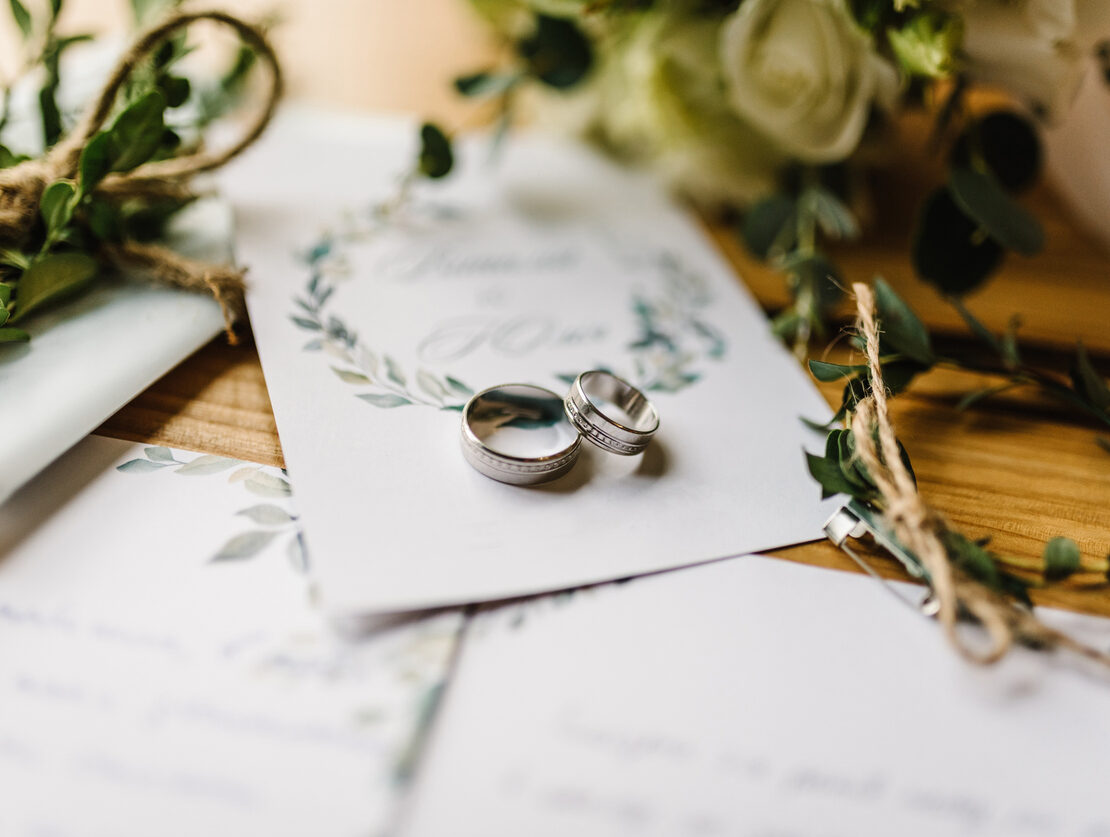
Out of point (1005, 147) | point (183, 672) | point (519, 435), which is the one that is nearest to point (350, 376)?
point (519, 435)

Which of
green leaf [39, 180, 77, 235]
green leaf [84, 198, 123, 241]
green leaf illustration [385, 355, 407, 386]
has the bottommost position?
green leaf illustration [385, 355, 407, 386]

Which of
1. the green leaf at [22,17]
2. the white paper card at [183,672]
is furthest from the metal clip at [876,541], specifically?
the green leaf at [22,17]

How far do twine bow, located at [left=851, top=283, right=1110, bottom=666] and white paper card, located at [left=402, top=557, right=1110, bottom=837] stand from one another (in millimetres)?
23

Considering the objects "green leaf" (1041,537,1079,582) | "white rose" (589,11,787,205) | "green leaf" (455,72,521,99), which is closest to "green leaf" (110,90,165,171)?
"green leaf" (455,72,521,99)

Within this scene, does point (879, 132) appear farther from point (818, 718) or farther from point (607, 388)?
point (818, 718)

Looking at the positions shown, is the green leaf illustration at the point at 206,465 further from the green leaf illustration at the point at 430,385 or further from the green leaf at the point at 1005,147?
the green leaf at the point at 1005,147

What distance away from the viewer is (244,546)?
1.52ft

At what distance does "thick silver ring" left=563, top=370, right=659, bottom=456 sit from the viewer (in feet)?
1.71

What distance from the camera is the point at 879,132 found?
0.81 m

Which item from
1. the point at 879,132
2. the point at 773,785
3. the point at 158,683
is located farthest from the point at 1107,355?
the point at 158,683

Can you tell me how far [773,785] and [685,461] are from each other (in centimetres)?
23

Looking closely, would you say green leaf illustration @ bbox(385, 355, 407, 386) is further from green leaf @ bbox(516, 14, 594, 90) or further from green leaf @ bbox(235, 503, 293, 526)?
green leaf @ bbox(516, 14, 594, 90)

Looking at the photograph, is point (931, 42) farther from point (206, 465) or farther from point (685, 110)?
point (206, 465)

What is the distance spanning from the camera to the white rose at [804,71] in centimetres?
64
